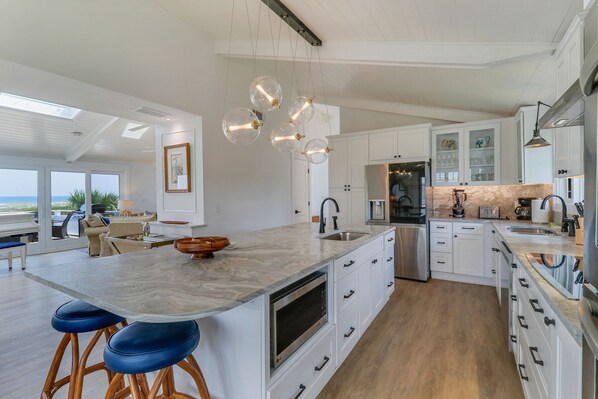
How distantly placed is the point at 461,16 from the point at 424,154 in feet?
7.42

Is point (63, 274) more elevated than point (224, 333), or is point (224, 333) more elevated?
point (63, 274)

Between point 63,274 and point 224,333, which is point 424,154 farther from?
point 63,274

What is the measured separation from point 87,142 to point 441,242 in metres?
8.11

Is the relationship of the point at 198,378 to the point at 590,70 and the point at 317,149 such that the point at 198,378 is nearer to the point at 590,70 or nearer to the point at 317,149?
the point at 590,70

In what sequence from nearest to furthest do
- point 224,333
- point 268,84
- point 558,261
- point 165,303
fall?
point 165,303
point 224,333
point 558,261
point 268,84

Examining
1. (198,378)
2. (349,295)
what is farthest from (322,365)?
(198,378)

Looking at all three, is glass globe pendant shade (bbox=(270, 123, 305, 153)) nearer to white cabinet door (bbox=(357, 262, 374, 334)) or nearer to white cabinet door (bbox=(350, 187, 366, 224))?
white cabinet door (bbox=(357, 262, 374, 334))

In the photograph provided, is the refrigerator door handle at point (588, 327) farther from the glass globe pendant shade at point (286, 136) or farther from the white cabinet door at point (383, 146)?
the white cabinet door at point (383, 146)

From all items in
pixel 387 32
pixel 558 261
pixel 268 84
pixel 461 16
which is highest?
pixel 387 32

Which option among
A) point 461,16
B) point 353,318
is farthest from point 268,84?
point 353,318

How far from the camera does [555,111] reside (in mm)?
1359

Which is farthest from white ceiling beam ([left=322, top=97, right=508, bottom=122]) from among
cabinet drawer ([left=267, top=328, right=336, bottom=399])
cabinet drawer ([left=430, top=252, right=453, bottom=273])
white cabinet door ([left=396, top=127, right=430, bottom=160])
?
cabinet drawer ([left=267, top=328, right=336, bottom=399])

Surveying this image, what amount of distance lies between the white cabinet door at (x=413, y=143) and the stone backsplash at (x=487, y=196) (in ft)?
2.42

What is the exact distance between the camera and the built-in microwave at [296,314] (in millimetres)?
1366
